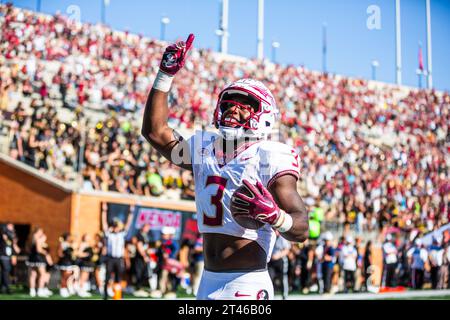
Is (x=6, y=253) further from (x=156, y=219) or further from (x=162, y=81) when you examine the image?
(x=162, y=81)

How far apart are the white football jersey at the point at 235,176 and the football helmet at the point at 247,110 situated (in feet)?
0.28

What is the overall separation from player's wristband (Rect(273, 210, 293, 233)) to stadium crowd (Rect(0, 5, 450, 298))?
13.6 m

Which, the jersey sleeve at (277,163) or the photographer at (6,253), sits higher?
the jersey sleeve at (277,163)

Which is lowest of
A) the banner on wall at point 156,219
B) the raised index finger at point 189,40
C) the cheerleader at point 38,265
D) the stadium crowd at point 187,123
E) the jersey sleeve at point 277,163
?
the cheerleader at point 38,265

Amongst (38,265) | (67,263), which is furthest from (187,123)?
(38,265)

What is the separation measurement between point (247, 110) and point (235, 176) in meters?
0.42

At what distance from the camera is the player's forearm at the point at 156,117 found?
4.27 m

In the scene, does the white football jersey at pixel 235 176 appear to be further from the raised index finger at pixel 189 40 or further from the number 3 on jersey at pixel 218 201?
the raised index finger at pixel 189 40

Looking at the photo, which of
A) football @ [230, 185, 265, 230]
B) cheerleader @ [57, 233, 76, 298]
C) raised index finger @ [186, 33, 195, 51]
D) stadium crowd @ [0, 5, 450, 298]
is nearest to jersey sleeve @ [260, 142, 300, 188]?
football @ [230, 185, 265, 230]

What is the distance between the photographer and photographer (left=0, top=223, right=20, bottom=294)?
45.8 feet

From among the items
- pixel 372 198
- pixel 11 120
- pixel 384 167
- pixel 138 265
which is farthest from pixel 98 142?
pixel 384 167

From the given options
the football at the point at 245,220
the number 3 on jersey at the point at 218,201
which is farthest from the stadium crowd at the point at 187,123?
the football at the point at 245,220

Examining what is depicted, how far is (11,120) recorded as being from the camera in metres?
16.9

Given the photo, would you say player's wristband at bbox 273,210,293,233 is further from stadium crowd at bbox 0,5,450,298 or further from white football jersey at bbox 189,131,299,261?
stadium crowd at bbox 0,5,450,298
